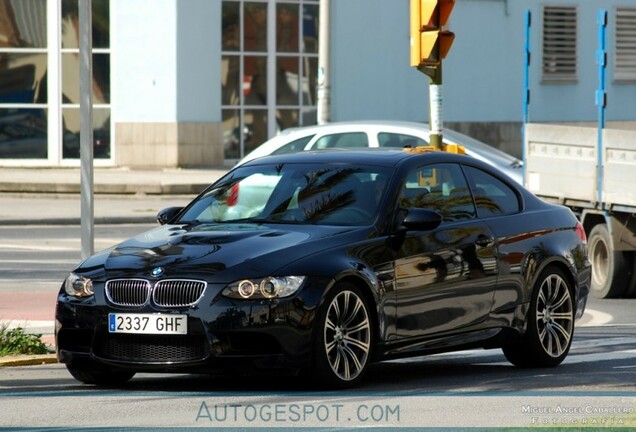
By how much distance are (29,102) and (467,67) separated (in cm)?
1022

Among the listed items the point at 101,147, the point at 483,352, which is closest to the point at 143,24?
the point at 101,147

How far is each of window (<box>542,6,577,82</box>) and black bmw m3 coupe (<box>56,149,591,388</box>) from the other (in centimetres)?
2811

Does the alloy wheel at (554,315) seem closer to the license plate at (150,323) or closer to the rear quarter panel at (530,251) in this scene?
the rear quarter panel at (530,251)

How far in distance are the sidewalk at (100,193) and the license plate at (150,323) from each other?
1643 centimetres

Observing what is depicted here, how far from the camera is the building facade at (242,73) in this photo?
33.6 meters

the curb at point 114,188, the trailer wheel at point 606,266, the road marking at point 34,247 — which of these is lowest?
the road marking at point 34,247

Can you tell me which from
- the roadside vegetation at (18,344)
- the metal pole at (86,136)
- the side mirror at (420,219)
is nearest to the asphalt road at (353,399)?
the roadside vegetation at (18,344)

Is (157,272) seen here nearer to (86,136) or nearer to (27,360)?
(27,360)

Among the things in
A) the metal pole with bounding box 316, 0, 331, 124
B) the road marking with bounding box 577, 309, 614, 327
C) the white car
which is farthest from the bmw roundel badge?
the metal pole with bounding box 316, 0, 331, 124

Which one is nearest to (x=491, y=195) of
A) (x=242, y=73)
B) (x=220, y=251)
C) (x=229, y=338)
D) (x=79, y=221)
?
(x=220, y=251)

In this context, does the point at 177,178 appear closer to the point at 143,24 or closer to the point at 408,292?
the point at 143,24

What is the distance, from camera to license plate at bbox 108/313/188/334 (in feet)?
30.6

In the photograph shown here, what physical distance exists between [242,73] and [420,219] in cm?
2532

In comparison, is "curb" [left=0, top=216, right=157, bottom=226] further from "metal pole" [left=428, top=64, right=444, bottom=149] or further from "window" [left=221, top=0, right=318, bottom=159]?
"metal pole" [left=428, top=64, right=444, bottom=149]
